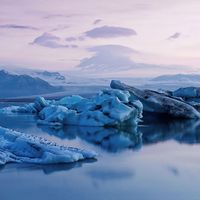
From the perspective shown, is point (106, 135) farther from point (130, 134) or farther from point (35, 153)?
point (35, 153)

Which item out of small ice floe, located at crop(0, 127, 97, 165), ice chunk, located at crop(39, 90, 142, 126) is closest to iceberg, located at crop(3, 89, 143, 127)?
ice chunk, located at crop(39, 90, 142, 126)

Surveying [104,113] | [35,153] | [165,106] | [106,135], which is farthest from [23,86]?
[35,153]

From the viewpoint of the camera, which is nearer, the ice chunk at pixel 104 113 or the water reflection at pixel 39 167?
the water reflection at pixel 39 167

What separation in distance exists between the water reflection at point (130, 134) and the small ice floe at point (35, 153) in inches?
71.0

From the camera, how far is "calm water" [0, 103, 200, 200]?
6430 mm

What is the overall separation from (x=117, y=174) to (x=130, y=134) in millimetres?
5664

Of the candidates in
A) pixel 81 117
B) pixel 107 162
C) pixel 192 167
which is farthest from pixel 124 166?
pixel 81 117

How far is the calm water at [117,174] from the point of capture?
643 cm

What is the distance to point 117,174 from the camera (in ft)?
25.3

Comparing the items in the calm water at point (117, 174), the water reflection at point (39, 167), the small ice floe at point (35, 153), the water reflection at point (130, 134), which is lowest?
the water reflection at point (130, 134)

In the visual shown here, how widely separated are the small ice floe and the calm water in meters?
0.21

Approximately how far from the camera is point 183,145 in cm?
1133

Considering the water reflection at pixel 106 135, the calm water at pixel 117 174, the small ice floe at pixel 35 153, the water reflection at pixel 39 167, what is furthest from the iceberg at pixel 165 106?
the water reflection at pixel 39 167

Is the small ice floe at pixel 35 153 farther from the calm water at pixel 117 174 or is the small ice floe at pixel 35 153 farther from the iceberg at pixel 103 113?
the iceberg at pixel 103 113
